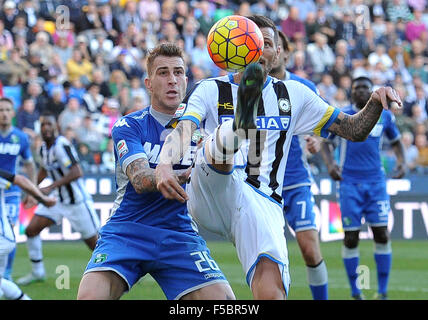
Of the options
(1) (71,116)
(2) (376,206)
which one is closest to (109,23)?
(1) (71,116)

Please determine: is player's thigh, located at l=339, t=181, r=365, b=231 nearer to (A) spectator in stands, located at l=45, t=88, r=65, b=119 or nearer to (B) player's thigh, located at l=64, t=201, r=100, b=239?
(B) player's thigh, located at l=64, t=201, r=100, b=239

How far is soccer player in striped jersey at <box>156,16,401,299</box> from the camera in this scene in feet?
16.7

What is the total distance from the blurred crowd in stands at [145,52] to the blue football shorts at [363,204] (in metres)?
5.99

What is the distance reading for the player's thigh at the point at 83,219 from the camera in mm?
10805

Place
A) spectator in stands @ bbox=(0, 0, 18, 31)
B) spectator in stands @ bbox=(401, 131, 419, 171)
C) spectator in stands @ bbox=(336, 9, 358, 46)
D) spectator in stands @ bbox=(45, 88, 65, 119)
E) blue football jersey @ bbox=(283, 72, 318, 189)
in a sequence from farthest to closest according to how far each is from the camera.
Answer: spectator in stands @ bbox=(336, 9, 358, 46), spectator in stands @ bbox=(0, 0, 18, 31), spectator in stands @ bbox=(401, 131, 419, 171), spectator in stands @ bbox=(45, 88, 65, 119), blue football jersey @ bbox=(283, 72, 318, 189)

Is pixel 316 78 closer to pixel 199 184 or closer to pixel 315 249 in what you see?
pixel 315 249

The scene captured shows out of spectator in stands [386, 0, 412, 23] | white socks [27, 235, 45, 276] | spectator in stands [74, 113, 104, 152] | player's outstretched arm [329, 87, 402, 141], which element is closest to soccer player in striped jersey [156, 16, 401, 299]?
player's outstretched arm [329, 87, 402, 141]

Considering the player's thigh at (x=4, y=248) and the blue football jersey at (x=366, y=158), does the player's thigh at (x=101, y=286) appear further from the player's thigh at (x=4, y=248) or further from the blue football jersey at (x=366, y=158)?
the blue football jersey at (x=366, y=158)

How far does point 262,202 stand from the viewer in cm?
539

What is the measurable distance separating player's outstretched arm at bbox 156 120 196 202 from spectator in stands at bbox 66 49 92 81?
44.2ft

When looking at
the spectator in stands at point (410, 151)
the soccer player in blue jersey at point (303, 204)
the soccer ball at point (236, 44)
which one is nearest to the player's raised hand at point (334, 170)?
the soccer player in blue jersey at point (303, 204)

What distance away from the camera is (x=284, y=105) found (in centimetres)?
561

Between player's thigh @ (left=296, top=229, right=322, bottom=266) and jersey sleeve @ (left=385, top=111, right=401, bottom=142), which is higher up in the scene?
jersey sleeve @ (left=385, top=111, right=401, bottom=142)

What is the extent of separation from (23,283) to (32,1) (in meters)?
10.7
